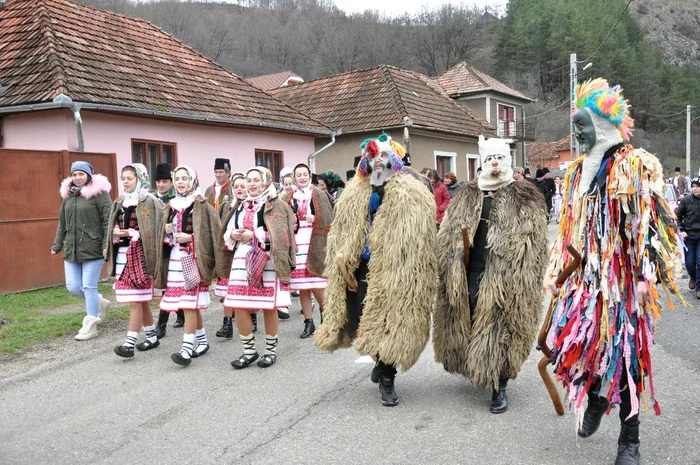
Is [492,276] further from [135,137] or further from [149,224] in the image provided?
[135,137]

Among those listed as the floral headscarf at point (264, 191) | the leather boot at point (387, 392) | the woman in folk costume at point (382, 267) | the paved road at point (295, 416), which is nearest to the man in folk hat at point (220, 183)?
the floral headscarf at point (264, 191)

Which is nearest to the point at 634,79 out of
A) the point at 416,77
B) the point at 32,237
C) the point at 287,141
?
the point at 416,77

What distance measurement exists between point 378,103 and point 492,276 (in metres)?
20.3

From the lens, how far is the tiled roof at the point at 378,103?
2359cm

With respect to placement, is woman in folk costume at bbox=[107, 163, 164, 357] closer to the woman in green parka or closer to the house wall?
the woman in green parka

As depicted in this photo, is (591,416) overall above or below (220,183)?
below

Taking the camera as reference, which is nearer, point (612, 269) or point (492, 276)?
point (612, 269)

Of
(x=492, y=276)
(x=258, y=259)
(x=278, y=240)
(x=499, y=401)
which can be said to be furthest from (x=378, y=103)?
(x=499, y=401)

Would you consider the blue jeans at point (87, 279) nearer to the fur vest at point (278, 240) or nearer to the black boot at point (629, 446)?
the fur vest at point (278, 240)

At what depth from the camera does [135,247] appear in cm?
653

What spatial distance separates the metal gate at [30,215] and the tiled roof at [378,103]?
13993 mm

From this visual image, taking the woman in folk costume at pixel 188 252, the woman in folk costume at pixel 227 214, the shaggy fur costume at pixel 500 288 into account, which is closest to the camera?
the shaggy fur costume at pixel 500 288

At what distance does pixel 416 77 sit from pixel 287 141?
495 inches

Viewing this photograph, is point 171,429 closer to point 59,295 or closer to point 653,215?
point 653,215
